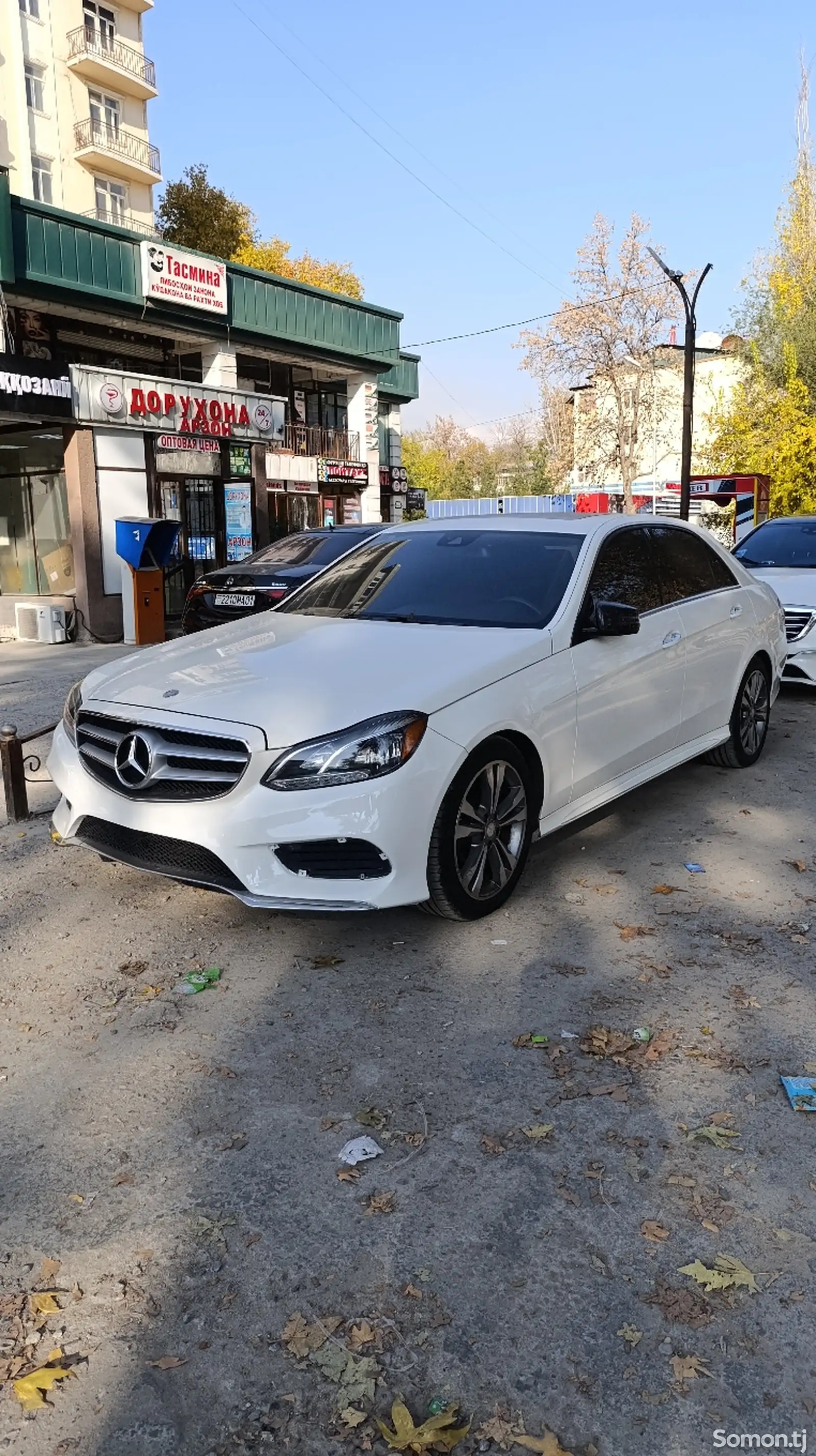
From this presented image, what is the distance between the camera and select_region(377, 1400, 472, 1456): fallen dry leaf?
186cm

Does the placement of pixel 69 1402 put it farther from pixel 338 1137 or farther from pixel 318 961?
pixel 318 961

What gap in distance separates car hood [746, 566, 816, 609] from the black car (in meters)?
3.79

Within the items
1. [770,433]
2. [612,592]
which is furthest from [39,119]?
[612,592]

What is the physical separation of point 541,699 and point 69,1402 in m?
2.99

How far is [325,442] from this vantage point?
28.9 m

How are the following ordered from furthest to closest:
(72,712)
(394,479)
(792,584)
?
(394,479) < (792,584) < (72,712)

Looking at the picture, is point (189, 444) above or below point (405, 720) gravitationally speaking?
above

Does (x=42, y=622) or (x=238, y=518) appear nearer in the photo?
(x=42, y=622)

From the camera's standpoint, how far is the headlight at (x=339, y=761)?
11.9ft

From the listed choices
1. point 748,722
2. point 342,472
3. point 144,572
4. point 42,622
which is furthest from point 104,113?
point 748,722

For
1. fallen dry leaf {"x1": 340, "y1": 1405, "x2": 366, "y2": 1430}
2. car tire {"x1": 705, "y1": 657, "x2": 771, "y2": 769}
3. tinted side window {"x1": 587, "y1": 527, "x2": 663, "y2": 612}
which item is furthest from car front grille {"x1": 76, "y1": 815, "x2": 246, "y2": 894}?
car tire {"x1": 705, "y1": 657, "x2": 771, "y2": 769}

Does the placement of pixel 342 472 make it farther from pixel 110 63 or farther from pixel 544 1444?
pixel 544 1444

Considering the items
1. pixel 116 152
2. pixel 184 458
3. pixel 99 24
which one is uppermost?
pixel 99 24

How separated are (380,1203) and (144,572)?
13.6m
